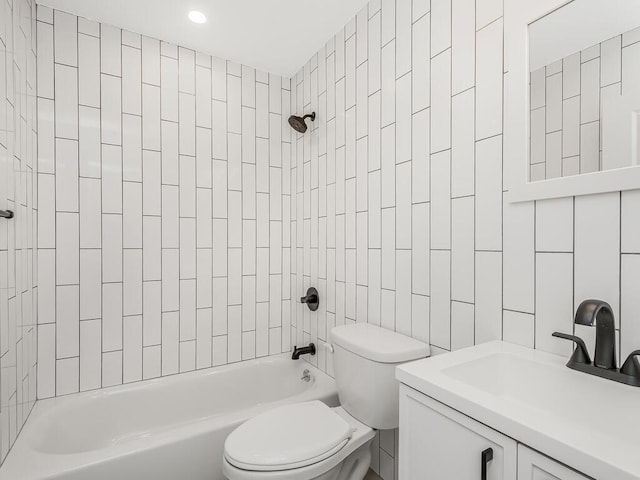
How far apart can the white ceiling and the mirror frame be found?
0.89 m

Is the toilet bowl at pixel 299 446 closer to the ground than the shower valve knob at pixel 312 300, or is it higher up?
closer to the ground

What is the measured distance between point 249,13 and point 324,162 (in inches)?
33.7

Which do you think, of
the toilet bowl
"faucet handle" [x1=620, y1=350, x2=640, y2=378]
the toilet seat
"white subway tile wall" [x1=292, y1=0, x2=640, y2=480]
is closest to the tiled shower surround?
"white subway tile wall" [x1=292, y1=0, x2=640, y2=480]

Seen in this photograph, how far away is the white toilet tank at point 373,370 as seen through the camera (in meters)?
1.26

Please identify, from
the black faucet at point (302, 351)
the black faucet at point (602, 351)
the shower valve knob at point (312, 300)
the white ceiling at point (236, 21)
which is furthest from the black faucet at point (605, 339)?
the white ceiling at point (236, 21)

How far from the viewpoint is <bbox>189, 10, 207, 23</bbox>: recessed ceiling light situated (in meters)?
1.73

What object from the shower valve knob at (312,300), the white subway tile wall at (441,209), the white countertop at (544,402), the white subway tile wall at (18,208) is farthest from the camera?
the shower valve knob at (312,300)

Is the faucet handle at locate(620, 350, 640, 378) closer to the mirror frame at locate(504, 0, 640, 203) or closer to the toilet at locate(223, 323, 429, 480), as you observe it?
the mirror frame at locate(504, 0, 640, 203)

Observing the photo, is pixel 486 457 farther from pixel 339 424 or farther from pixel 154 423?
pixel 154 423

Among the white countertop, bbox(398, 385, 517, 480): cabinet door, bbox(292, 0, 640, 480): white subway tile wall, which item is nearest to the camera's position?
the white countertop

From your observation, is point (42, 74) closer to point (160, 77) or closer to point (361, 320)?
point (160, 77)

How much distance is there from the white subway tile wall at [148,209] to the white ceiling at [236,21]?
9cm

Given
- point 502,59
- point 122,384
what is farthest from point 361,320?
point 122,384

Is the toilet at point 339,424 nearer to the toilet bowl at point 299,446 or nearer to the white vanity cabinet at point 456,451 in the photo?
the toilet bowl at point 299,446
